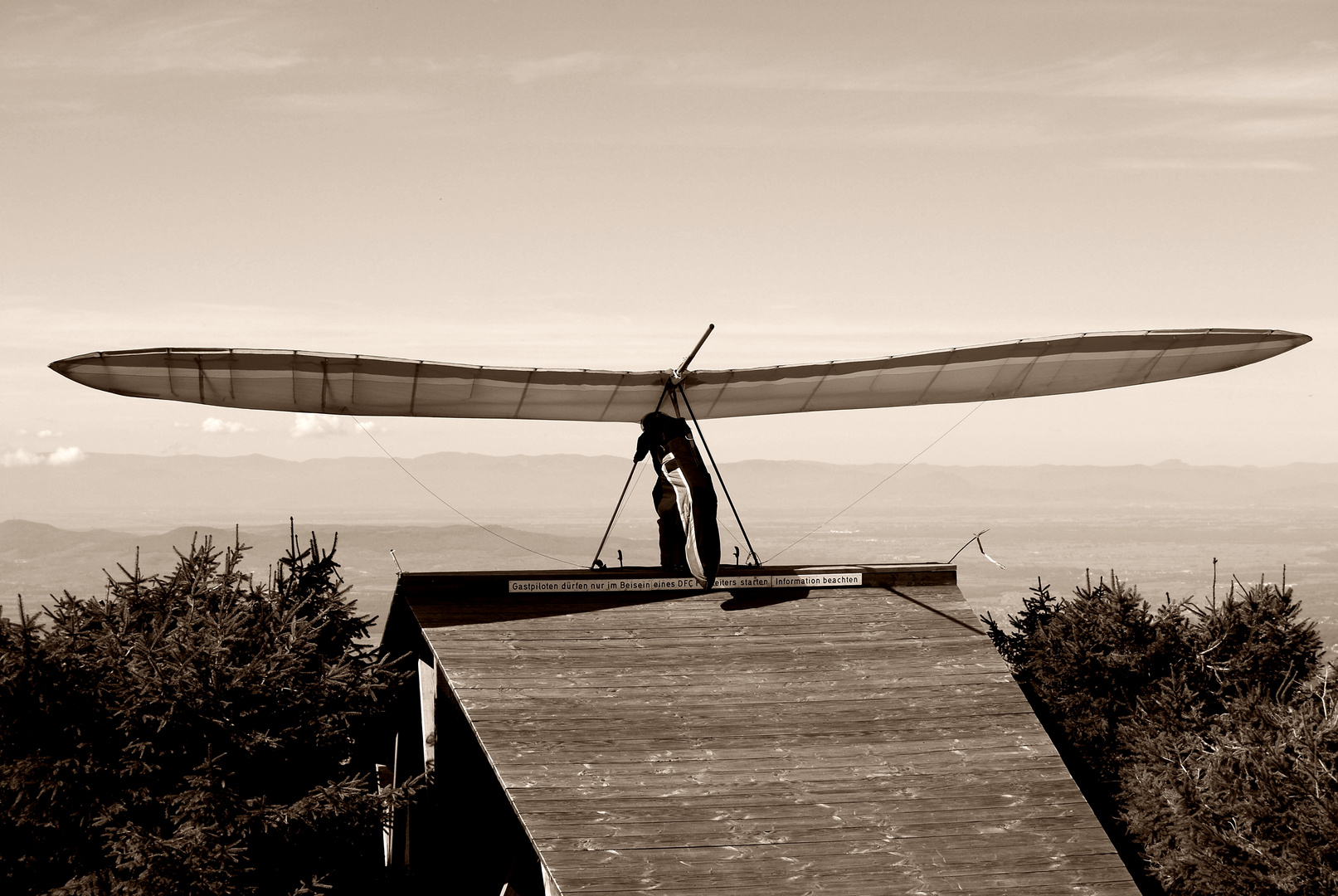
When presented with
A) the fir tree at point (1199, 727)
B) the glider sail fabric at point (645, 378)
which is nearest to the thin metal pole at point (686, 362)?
the glider sail fabric at point (645, 378)

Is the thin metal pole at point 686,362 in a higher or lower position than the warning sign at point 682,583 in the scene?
higher

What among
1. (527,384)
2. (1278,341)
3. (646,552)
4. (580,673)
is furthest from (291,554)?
(646,552)

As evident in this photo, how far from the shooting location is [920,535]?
191000 millimetres

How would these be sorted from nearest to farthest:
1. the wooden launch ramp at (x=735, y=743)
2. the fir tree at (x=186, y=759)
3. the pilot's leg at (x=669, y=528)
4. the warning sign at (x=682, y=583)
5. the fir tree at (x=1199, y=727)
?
1. the wooden launch ramp at (x=735, y=743)
2. the fir tree at (x=186, y=759)
3. the fir tree at (x=1199, y=727)
4. the warning sign at (x=682, y=583)
5. the pilot's leg at (x=669, y=528)

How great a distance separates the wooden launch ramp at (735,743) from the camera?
1005cm

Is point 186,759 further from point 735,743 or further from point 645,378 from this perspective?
point 645,378

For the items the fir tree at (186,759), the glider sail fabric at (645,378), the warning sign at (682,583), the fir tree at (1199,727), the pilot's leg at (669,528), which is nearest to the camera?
the fir tree at (186,759)

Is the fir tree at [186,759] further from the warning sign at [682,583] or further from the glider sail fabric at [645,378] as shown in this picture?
the glider sail fabric at [645,378]

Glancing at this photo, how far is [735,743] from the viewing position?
11266 millimetres

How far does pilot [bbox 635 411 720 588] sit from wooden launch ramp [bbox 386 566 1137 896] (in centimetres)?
53

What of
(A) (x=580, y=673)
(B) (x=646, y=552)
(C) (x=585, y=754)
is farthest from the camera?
(B) (x=646, y=552)

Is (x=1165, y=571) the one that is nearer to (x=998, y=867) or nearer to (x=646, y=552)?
(x=646, y=552)

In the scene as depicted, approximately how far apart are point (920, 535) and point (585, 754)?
185567mm

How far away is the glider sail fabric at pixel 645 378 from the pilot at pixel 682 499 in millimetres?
854
